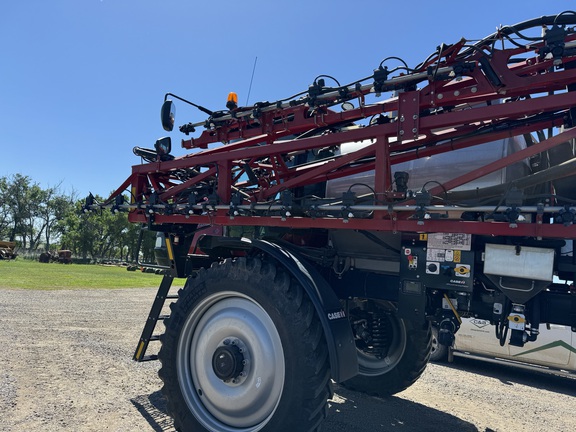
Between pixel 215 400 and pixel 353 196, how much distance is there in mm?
1980

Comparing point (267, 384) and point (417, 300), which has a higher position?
point (417, 300)

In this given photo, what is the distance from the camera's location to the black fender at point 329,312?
118 inches

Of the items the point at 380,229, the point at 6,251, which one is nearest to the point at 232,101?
the point at 380,229

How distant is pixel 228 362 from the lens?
130 inches

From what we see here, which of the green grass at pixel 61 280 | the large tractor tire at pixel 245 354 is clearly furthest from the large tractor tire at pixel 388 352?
the green grass at pixel 61 280

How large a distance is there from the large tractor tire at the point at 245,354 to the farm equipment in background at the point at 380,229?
1 centimetres

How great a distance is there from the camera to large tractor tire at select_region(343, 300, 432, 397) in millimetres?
4762

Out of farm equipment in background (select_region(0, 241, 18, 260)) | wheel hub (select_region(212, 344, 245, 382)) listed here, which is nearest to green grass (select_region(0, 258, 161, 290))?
wheel hub (select_region(212, 344, 245, 382))

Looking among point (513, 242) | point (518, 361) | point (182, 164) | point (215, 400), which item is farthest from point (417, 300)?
point (518, 361)

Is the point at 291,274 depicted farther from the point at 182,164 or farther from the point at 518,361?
the point at 518,361

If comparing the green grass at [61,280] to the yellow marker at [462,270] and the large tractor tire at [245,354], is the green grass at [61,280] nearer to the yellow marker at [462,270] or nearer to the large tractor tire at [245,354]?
the large tractor tire at [245,354]

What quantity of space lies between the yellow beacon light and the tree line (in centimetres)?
5167

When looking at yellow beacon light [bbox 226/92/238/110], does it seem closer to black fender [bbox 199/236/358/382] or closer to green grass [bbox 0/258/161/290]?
black fender [bbox 199/236/358/382]

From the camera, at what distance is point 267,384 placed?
10.6 ft
